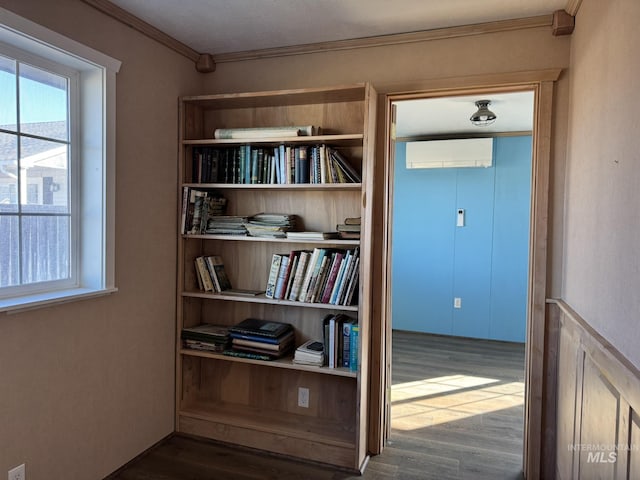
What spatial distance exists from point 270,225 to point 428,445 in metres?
1.63

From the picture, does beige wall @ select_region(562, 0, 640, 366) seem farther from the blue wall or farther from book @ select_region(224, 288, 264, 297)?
the blue wall

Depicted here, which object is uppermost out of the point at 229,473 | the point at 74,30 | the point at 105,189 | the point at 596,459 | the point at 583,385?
the point at 74,30

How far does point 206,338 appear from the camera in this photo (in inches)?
103

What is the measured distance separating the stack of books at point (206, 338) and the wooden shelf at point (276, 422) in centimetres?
41

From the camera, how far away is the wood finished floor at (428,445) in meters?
2.32

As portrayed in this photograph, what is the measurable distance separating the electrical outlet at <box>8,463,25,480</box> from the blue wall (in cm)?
377

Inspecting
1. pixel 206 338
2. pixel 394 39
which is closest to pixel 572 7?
pixel 394 39

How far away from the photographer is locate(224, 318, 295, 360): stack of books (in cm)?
248

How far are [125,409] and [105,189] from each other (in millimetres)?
1161

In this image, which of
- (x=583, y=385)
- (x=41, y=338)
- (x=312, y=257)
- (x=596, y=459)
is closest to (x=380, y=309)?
(x=312, y=257)

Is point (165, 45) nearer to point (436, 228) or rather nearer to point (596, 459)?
point (596, 459)

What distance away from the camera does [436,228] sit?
508 cm

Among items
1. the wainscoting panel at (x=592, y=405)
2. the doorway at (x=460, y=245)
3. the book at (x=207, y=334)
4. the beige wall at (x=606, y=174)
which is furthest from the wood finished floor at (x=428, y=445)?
the beige wall at (x=606, y=174)
